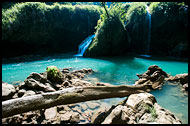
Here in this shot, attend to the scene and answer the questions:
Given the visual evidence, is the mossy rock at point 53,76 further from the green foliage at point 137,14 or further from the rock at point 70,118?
the green foliage at point 137,14

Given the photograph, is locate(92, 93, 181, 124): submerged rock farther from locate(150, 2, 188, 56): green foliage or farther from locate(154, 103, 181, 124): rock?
locate(150, 2, 188, 56): green foliage

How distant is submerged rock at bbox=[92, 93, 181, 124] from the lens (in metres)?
3.28

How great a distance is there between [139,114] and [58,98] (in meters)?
2.40

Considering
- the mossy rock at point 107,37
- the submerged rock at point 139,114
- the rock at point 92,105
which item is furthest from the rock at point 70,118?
the mossy rock at point 107,37

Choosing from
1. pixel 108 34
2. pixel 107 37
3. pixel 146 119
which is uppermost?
pixel 108 34

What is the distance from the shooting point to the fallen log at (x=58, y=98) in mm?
3119

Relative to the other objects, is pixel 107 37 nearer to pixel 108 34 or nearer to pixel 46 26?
pixel 108 34

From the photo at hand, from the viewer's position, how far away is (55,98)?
358cm

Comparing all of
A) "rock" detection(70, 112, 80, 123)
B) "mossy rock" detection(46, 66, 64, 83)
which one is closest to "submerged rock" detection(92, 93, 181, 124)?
"rock" detection(70, 112, 80, 123)

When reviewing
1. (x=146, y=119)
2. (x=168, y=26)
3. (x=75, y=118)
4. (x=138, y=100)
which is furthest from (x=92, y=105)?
(x=168, y=26)

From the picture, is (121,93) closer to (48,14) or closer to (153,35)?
(153,35)

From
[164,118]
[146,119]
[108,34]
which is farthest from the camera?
[108,34]

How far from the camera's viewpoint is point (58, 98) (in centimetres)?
361

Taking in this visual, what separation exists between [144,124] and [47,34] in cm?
2452
